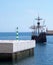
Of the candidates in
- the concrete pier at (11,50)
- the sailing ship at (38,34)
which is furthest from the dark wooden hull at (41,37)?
the concrete pier at (11,50)

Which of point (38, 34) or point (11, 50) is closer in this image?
point (11, 50)

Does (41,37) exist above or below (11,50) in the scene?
below

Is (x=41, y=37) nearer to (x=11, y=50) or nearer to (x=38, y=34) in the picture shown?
(x=38, y=34)

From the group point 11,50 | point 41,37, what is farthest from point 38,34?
point 11,50

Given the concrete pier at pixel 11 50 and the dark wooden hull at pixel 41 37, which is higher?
the concrete pier at pixel 11 50

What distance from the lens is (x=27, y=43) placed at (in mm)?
38000

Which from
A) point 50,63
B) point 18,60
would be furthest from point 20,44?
point 50,63

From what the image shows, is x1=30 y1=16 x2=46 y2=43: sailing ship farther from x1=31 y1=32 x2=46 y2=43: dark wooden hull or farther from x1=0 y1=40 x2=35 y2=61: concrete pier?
x1=0 y1=40 x2=35 y2=61: concrete pier

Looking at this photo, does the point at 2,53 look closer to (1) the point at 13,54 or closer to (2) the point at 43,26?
(1) the point at 13,54

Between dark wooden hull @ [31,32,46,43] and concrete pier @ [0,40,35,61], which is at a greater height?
concrete pier @ [0,40,35,61]

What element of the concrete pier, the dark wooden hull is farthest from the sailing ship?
the concrete pier

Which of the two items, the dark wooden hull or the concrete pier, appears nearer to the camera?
the concrete pier

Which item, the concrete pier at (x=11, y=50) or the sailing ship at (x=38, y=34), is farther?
the sailing ship at (x=38, y=34)

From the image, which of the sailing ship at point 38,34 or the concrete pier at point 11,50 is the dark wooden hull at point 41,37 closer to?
the sailing ship at point 38,34
